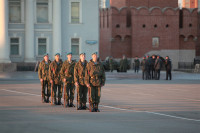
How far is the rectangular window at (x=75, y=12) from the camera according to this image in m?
53.5

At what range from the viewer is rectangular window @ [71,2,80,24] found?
53469mm

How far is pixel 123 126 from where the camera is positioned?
1237 cm

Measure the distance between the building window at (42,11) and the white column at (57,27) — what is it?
1.11 meters

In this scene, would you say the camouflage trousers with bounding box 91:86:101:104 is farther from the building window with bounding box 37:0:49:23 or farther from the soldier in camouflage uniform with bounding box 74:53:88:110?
the building window with bounding box 37:0:49:23

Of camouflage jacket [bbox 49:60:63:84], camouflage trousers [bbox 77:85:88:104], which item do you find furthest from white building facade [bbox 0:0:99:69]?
camouflage trousers [bbox 77:85:88:104]

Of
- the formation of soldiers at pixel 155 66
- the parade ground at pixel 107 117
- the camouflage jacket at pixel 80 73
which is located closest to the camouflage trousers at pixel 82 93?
the camouflage jacket at pixel 80 73

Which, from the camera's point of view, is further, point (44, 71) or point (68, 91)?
point (44, 71)

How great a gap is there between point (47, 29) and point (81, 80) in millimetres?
37442

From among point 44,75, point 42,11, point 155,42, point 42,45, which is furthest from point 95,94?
point 155,42

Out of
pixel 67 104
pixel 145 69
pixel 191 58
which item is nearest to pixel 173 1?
pixel 191 58

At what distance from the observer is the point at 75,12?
5353 cm

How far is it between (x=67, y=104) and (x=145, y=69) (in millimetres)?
21607

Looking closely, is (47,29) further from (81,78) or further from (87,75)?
(87,75)

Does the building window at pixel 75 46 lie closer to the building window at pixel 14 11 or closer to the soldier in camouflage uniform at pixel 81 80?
the building window at pixel 14 11
